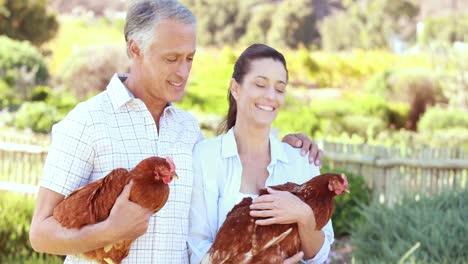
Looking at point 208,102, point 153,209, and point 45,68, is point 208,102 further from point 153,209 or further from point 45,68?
point 153,209

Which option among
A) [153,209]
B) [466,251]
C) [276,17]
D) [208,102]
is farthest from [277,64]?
[276,17]

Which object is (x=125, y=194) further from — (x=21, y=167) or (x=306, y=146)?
(x=21, y=167)

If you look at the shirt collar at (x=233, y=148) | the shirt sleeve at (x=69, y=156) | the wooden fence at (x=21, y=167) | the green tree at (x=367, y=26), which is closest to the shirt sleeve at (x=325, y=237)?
the shirt collar at (x=233, y=148)

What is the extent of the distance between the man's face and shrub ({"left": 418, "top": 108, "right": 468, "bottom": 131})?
1594 cm

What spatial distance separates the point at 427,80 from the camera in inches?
895

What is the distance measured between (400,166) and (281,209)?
757 cm

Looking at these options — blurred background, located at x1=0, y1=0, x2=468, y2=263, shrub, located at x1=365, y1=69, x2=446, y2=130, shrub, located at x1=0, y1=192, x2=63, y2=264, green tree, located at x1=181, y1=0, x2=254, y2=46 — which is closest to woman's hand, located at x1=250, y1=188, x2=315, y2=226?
blurred background, located at x1=0, y1=0, x2=468, y2=263

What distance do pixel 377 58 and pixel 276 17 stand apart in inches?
901

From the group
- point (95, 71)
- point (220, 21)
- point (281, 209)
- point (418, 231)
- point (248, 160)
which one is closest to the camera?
point (281, 209)

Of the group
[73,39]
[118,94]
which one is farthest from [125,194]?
[73,39]

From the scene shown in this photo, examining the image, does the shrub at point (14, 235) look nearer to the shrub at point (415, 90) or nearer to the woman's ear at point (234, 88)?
the woman's ear at point (234, 88)

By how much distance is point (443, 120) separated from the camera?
59.0 feet


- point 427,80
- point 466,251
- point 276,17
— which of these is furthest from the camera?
point 276,17

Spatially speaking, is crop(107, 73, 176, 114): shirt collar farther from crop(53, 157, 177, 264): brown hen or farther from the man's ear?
crop(53, 157, 177, 264): brown hen
